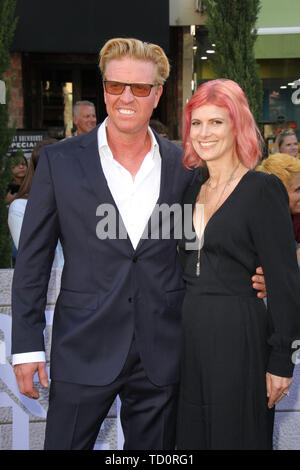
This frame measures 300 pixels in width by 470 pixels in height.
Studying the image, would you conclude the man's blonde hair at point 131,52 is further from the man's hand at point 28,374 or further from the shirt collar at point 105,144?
the man's hand at point 28,374

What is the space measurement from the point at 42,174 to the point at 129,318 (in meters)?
0.75

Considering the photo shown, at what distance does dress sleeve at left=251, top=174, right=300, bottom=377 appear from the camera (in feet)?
7.81

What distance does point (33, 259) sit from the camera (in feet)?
8.39

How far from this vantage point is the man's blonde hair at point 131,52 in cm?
265

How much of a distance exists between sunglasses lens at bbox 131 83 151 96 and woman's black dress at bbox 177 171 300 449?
62 centimetres

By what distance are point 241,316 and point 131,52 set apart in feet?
4.23

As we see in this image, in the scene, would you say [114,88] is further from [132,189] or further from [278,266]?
[278,266]

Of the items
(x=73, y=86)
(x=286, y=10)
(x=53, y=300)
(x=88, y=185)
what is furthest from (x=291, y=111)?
(x=88, y=185)

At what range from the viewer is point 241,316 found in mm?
2449

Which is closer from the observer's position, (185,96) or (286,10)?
(286,10)

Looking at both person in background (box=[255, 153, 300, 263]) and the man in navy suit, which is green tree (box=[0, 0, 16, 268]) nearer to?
person in background (box=[255, 153, 300, 263])

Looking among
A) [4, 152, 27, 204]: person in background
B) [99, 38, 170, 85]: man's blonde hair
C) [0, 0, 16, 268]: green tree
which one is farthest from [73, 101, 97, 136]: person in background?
[99, 38, 170, 85]: man's blonde hair

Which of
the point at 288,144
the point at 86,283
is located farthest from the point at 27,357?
the point at 288,144
